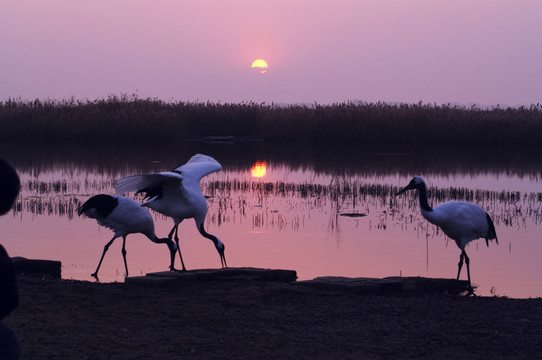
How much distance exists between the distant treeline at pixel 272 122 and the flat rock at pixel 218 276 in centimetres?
2684

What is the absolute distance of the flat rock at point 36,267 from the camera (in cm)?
897

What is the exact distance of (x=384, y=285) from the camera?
825 cm

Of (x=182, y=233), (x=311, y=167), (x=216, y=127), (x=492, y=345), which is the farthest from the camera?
(x=216, y=127)

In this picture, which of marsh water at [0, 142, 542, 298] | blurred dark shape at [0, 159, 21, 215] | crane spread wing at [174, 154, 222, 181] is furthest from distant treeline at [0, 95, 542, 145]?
blurred dark shape at [0, 159, 21, 215]

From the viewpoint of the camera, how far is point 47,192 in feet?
59.7

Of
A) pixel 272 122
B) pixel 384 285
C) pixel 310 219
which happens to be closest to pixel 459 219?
pixel 384 285

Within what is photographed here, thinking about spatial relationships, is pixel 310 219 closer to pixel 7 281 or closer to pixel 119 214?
pixel 119 214

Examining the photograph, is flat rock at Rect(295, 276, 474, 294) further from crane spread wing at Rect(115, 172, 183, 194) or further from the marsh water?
crane spread wing at Rect(115, 172, 183, 194)

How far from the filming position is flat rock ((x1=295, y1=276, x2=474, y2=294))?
8.16 meters

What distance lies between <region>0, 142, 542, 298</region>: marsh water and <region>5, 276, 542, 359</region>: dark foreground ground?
2.07m

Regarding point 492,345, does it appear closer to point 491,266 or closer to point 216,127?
point 491,266

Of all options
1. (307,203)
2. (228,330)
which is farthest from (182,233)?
(228,330)

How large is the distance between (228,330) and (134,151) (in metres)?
26.6

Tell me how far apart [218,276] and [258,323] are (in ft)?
6.71
